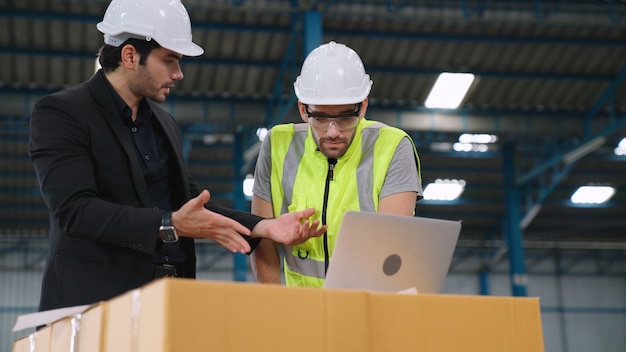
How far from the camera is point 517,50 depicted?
59.9ft

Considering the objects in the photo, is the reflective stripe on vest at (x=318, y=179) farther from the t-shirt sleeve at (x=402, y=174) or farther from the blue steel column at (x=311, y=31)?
the blue steel column at (x=311, y=31)

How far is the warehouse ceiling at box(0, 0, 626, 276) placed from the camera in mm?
16406

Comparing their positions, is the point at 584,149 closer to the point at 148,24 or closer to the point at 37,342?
the point at 148,24

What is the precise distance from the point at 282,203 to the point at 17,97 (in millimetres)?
15054

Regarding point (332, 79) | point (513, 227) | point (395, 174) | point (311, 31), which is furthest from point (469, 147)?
point (332, 79)

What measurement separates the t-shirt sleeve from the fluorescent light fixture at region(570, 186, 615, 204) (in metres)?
22.2

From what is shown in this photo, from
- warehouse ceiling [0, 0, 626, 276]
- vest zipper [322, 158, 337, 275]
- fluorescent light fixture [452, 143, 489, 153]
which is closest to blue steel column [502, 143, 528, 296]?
warehouse ceiling [0, 0, 626, 276]

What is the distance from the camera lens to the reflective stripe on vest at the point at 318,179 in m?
3.73

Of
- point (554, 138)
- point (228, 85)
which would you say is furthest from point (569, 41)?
point (228, 85)

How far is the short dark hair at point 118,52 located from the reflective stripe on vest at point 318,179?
788 mm

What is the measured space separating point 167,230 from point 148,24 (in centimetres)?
99

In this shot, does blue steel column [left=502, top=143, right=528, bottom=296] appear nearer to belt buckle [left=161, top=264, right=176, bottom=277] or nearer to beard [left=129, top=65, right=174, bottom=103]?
belt buckle [left=161, top=264, right=176, bottom=277]

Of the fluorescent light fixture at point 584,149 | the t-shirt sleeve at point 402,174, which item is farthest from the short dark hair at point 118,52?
the fluorescent light fixture at point 584,149

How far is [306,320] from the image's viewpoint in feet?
7.23
